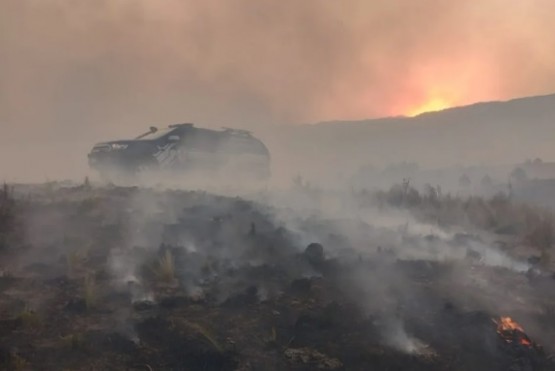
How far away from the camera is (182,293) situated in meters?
7.71

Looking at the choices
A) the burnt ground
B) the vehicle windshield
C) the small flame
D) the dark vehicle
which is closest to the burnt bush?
the burnt ground

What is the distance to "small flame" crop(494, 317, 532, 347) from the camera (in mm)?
6684

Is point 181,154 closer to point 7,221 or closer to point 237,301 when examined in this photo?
point 7,221

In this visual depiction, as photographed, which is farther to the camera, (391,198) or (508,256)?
(391,198)

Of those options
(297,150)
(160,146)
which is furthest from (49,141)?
(160,146)

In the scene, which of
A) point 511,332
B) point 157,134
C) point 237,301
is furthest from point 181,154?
point 511,332

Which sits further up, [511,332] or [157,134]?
[157,134]

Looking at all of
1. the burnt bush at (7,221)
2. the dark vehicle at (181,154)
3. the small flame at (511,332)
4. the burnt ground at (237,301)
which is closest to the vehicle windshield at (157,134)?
the dark vehicle at (181,154)

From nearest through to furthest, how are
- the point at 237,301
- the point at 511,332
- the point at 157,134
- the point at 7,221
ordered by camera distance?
the point at 511,332 → the point at 237,301 → the point at 7,221 → the point at 157,134

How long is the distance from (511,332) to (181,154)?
11332mm

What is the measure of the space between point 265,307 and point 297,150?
46431 millimetres

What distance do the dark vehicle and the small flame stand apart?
422 inches

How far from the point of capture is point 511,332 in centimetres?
682

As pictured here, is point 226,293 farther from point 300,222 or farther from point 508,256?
point 508,256
